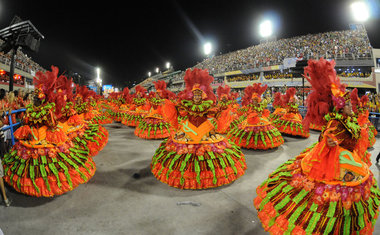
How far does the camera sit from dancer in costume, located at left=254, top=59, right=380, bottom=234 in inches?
76.9

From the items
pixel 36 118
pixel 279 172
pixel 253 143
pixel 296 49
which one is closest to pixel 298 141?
pixel 253 143

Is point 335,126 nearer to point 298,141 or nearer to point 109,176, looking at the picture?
point 109,176

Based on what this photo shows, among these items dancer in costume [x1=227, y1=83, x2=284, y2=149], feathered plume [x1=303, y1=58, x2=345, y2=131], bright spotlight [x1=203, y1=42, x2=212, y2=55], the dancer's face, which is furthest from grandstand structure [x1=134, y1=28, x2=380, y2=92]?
feathered plume [x1=303, y1=58, x2=345, y2=131]

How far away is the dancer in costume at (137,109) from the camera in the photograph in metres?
9.77

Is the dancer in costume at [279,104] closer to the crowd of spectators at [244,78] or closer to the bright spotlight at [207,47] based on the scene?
the crowd of spectators at [244,78]

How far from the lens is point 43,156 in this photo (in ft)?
10.4

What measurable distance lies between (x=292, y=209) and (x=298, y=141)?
235 inches

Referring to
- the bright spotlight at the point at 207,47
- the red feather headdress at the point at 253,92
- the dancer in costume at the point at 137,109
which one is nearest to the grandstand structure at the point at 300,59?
the dancer in costume at the point at 137,109

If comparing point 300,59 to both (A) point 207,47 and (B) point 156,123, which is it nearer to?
(B) point 156,123

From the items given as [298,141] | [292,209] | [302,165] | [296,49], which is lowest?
[298,141]

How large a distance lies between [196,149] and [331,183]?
2058mm

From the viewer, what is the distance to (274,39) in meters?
35.1

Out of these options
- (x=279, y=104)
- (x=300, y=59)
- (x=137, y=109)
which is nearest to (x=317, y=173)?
(x=279, y=104)

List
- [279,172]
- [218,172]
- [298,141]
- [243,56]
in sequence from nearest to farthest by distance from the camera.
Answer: [279,172] → [218,172] → [298,141] → [243,56]
